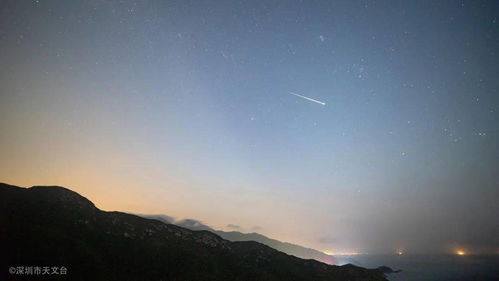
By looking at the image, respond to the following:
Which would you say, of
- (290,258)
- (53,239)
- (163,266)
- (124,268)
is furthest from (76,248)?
(290,258)

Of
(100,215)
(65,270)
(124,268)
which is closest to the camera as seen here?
(65,270)

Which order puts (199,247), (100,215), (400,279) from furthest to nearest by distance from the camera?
(400,279)
(199,247)
(100,215)

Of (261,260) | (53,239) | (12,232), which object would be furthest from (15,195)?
(261,260)

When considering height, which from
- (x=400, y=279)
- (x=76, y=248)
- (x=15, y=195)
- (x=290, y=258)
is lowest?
(x=400, y=279)

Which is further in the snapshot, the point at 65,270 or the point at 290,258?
the point at 290,258

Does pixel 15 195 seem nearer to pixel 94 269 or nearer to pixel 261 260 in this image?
pixel 94 269

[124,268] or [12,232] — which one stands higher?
[12,232]
